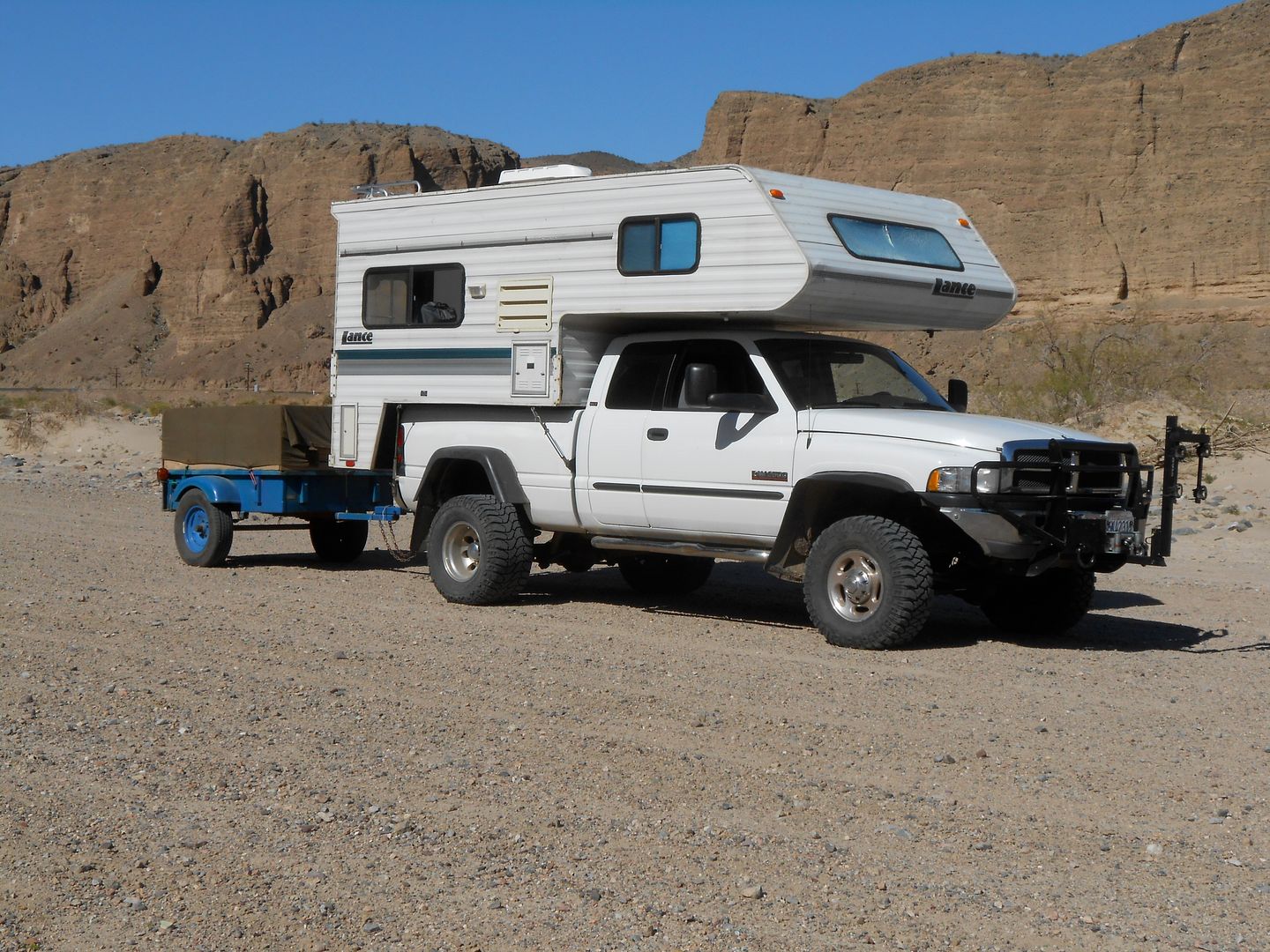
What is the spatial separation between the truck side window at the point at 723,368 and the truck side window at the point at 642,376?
97 millimetres

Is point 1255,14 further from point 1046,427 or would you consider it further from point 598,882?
point 598,882

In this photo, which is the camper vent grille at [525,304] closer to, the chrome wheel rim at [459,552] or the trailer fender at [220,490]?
the chrome wheel rim at [459,552]

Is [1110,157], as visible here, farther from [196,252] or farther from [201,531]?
[196,252]

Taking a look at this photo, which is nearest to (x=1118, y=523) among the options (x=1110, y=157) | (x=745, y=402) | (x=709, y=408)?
(x=745, y=402)

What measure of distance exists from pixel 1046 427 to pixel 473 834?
Result: 5909 mm

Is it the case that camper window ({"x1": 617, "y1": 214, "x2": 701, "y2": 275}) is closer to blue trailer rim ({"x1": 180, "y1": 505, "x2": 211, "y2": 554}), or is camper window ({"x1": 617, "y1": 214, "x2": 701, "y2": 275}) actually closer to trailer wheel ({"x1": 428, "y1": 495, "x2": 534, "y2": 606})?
trailer wheel ({"x1": 428, "y1": 495, "x2": 534, "y2": 606})

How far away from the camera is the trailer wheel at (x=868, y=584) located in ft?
31.6

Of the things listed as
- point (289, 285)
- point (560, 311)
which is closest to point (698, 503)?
point (560, 311)

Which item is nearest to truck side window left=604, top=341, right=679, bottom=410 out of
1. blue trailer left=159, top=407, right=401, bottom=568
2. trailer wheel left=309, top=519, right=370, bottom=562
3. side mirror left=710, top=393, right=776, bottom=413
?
side mirror left=710, top=393, right=776, bottom=413

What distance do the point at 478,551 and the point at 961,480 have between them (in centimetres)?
429

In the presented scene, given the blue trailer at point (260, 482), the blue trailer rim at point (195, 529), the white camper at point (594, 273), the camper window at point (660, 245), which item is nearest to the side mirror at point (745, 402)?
the white camper at point (594, 273)

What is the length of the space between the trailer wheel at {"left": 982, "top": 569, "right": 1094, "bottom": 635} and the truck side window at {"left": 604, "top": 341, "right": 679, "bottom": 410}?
2894 millimetres

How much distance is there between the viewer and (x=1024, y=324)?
55.4m

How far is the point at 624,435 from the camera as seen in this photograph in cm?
1119
